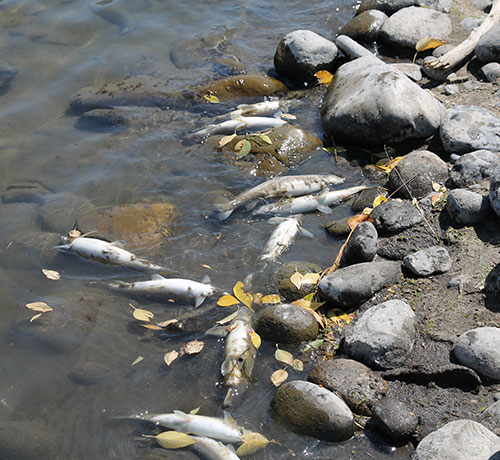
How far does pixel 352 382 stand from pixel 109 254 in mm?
2932

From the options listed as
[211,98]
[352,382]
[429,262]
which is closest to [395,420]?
[352,382]

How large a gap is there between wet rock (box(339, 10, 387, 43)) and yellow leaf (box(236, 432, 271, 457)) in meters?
8.14

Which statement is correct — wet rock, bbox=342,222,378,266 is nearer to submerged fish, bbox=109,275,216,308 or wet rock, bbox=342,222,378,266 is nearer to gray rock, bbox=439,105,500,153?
submerged fish, bbox=109,275,216,308

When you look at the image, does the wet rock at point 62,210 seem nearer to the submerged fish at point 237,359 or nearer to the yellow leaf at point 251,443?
the submerged fish at point 237,359

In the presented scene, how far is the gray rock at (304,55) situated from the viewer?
930cm

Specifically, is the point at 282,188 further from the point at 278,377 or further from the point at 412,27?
the point at 412,27

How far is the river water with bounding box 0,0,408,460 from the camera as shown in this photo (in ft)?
14.7

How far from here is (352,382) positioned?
4484 mm

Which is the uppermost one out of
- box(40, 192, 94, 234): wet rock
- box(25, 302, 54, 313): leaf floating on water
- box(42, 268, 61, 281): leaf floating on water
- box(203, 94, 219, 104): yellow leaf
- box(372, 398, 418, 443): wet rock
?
box(203, 94, 219, 104): yellow leaf

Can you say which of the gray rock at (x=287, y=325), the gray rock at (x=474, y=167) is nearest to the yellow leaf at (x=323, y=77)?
the gray rock at (x=474, y=167)

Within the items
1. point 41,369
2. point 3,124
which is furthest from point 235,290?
point 3,124

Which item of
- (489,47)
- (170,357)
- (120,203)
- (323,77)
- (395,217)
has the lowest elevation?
(170,357)

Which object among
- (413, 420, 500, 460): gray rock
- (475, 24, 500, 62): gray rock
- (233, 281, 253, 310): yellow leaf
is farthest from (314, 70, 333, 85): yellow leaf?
(413, 420, 500, 460): gray rock

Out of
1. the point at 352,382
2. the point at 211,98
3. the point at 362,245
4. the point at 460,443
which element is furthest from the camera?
the point at 211,98
